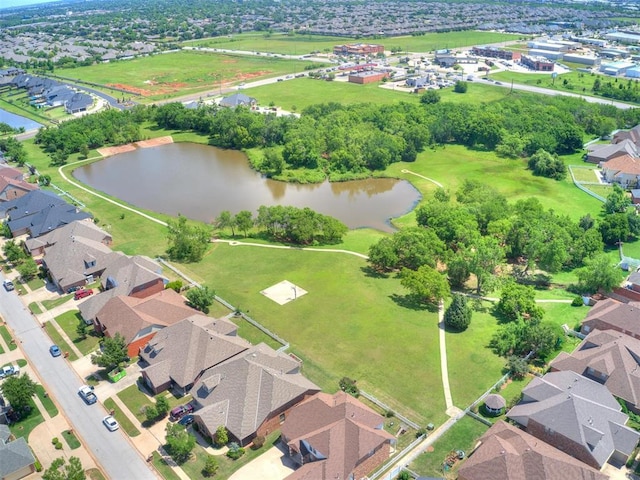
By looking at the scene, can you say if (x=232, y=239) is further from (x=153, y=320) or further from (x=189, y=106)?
(x=189, y=106)

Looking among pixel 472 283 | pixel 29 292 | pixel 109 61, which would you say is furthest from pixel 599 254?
pixel 109 61

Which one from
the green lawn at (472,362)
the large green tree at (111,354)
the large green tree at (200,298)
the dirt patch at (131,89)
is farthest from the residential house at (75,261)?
the dirt patch at (131,89)

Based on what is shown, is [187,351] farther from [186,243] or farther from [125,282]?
[186,243]

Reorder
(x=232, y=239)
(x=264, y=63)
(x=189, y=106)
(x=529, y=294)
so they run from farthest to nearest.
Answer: (x=264, y=63)
(x=189, y=106)
(x=232, y=239)
(x=529, y=294)

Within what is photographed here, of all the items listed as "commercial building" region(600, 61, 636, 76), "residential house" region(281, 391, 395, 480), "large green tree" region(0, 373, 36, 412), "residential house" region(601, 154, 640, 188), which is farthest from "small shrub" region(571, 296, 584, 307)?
"commercial building" region(600, 61, 636, 76)

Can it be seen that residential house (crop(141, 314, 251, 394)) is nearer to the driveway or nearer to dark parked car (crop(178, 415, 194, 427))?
dark parked car (crop(178, 415, 194, 427))

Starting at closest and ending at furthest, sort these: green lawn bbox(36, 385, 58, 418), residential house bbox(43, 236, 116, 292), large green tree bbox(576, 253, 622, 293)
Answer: green lawn bbox(36, 385, 58, 418)
large green tree bbox(576, 253, 622, 293)
residential house bbox(43, 236, 116, 292)

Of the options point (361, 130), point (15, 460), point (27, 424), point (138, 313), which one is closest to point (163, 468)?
point (15, 460)
